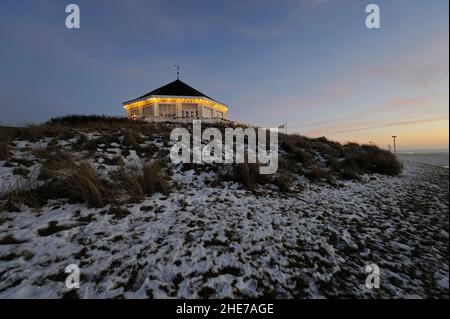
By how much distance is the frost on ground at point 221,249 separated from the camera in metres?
2.92

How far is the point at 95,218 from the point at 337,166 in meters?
11.7

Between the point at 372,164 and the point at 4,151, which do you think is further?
the point at 372,164

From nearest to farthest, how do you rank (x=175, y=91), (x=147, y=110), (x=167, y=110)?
(x=167, y=110)
(x=147, y=110)
(x=175, y=91)

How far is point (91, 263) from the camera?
3209mm

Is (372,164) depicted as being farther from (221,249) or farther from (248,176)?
(221,249)

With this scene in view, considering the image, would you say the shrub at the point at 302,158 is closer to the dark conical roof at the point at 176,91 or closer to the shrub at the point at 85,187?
the shrub at the point at 85,187

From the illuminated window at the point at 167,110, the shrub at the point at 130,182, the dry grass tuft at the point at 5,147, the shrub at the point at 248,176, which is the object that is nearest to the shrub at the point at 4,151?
the dry grass tuft at the point at 5,147

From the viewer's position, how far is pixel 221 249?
380 cm

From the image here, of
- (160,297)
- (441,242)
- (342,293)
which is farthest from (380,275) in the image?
(160,297)

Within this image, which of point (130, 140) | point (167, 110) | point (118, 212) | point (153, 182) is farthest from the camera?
point (167, 110)

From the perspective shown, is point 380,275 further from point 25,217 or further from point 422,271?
point 25,217

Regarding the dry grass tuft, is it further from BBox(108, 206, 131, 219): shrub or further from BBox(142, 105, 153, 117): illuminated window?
BBox(142, 105, 153, 117): illuminated window

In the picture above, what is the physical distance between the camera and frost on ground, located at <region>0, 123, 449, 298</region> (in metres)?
2.92

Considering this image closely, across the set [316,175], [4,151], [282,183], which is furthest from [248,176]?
[4,151]
